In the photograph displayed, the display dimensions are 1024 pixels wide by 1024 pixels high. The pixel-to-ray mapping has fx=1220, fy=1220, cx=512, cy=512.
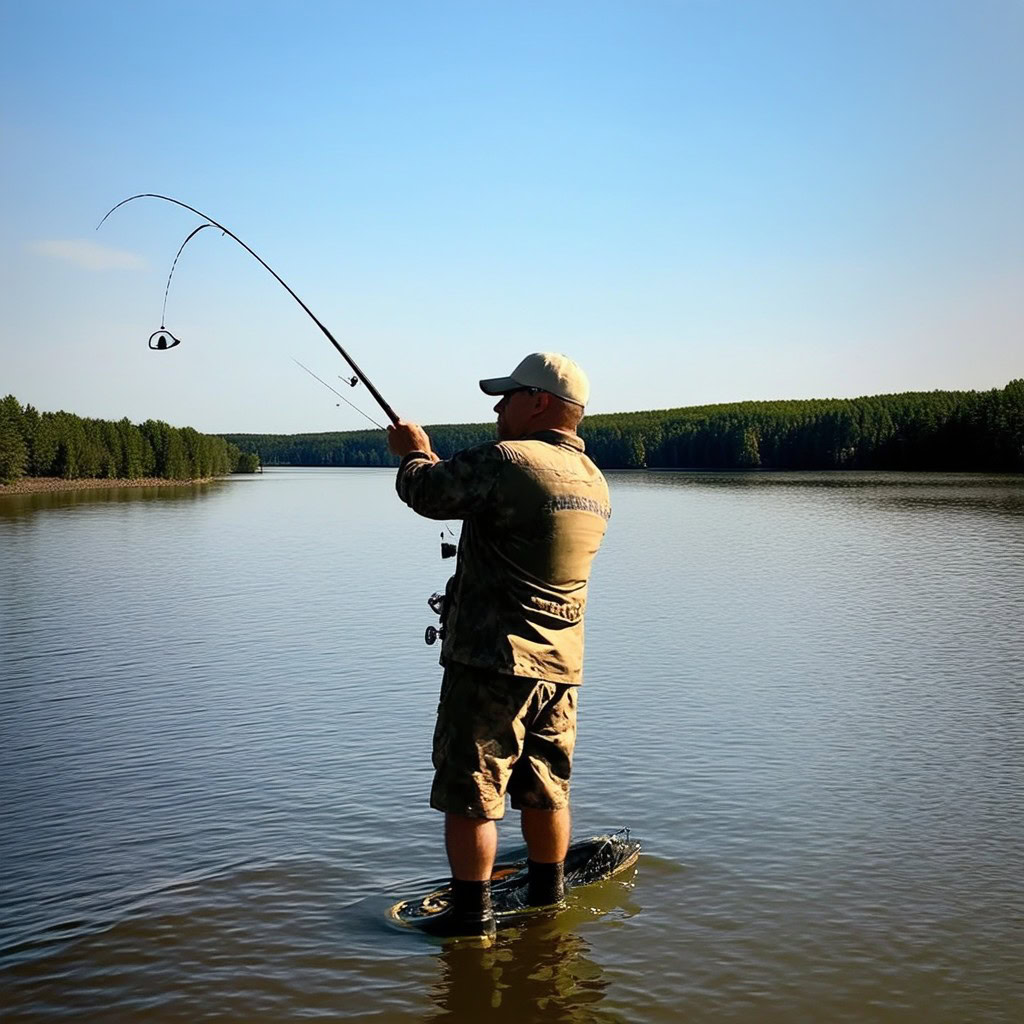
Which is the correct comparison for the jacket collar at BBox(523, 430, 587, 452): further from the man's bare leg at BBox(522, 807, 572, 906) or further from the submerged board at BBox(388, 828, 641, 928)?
the submerged board at BBox(388, 828, 641, 928)

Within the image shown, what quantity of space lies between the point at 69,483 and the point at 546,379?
8976 cm

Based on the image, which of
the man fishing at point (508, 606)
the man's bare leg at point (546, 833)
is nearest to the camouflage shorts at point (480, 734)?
the man fishing at point (508, 606)

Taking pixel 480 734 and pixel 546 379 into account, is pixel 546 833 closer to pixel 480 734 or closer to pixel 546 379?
pixel 480 734

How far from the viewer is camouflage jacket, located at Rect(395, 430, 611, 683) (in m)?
4.29

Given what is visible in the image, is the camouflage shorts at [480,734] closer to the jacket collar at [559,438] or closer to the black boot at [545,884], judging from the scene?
the black boot at [545,884]

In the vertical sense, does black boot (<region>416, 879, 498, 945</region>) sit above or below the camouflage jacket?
below

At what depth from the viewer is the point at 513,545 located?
14.5 feet

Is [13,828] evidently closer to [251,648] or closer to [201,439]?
[251,648]

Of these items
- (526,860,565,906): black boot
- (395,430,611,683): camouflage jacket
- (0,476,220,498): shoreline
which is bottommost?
(526,860,565,906): black boot

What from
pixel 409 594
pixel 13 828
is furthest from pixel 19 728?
pixel 409 594

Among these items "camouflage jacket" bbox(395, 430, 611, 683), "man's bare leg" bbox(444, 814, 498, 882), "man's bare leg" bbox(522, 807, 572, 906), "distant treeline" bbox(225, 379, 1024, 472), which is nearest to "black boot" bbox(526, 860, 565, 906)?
"man's bare leg" bbox(522, 807, 572, 906)

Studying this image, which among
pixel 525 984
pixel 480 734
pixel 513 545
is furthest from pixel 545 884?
pixel 513 545

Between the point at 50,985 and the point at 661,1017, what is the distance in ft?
6.99

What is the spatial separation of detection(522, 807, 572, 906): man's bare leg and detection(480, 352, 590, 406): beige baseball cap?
1.61 meters
